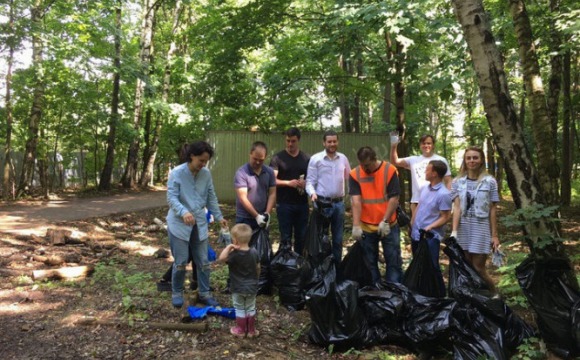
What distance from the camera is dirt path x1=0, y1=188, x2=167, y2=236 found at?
8.47 metres

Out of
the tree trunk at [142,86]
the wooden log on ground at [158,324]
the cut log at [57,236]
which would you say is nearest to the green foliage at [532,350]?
the wooden log on ground at [158,324]

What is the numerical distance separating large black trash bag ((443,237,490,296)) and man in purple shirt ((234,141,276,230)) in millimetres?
1939

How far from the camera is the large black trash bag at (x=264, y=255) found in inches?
184

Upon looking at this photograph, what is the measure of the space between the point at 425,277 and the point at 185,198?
95.5 inches

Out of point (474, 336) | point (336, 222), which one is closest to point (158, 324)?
point (336, 222)

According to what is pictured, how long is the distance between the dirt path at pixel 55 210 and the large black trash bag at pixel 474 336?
741 centimetres

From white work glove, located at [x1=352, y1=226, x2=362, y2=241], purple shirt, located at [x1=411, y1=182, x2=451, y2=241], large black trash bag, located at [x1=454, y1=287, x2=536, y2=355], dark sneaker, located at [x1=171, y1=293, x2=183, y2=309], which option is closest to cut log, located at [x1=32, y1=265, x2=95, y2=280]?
dark sneaker, located at [x1=171, y1=293, x2=183, y2=309]

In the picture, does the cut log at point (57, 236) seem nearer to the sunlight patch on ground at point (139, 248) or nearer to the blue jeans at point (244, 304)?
the sunlight patch on ground at point (139, 248)

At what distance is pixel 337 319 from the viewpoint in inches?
Answer: 143

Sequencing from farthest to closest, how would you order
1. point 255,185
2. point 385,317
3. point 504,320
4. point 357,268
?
point 255,185
point 357,268
point 385,317
point 504,320

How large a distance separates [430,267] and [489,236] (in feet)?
2.17

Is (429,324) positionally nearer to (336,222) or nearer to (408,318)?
(408,318)

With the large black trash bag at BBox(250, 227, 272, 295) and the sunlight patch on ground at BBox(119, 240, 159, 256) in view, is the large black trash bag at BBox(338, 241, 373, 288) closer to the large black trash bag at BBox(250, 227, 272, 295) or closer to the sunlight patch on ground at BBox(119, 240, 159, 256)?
the large black trash bag at BBox(250, 227, 272, 295)

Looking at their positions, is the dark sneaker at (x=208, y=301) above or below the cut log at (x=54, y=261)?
below
